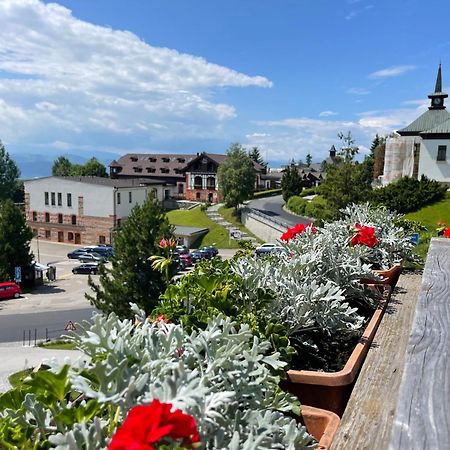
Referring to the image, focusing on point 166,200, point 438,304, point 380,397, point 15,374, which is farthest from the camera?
point 166,200

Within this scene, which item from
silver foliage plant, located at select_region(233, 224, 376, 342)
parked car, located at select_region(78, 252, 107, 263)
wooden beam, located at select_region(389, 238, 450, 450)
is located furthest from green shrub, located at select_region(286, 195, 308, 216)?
wooden beam, located at select_region(389, 238, 450, 450)

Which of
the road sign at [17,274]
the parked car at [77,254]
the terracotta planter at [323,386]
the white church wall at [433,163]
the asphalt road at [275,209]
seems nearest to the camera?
the terracotta planter at [323,386]

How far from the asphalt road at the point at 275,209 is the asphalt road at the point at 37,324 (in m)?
21.1

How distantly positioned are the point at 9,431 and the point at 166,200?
6685 centimetres

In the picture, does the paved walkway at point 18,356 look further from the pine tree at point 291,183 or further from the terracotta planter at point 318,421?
the pine tree at point 291,183

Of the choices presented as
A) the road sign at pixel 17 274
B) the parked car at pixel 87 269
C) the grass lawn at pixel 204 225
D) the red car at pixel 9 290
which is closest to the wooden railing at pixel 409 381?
the red car at pixel 9 290

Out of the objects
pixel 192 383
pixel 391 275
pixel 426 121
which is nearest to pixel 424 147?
pixel 426 121

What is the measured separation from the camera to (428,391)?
4.25 ft

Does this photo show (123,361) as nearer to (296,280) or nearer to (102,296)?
(296,280)

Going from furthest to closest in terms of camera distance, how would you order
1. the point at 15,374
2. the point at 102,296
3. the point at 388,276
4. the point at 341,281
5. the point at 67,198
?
the point at 67,198, the point at 102,296, the point at 15,374, the point at 388,276, the point at 341,281

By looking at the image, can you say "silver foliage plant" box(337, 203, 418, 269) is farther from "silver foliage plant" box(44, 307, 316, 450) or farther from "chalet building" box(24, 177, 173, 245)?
"chalet building" box(24, 177, 173, 245)

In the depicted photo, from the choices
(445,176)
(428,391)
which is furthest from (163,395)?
(445,176)

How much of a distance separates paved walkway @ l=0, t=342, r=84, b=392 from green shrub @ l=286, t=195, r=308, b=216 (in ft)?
106

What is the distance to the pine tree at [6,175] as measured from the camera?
78312mm
